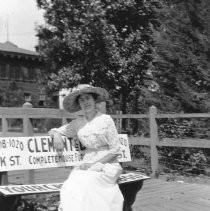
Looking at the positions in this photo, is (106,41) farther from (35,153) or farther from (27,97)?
(27,97)

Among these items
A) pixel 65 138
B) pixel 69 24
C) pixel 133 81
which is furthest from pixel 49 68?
pixel 65 138

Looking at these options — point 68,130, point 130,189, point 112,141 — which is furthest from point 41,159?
point 130,189

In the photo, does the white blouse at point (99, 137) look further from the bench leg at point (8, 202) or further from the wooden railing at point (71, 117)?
the wooden railing at point (71, 117)

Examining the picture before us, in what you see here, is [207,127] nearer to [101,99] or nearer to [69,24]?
[101,99]

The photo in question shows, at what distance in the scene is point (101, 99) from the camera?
5.07m

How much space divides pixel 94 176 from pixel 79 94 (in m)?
0.99

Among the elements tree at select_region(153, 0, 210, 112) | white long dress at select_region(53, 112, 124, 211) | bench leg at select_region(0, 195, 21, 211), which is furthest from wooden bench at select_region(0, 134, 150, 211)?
tree at select_region(153, 0, 210, 112)

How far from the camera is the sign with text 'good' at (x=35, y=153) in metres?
4.92

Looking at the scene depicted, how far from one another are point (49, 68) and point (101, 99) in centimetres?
1158

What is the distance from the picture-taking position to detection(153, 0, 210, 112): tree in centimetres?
888

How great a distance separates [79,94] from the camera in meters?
4.95

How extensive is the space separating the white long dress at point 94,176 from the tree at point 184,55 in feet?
→ 13.9

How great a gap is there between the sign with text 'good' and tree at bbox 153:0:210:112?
13.1ft

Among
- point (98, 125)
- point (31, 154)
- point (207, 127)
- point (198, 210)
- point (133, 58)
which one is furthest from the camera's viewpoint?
point (133, 58)
